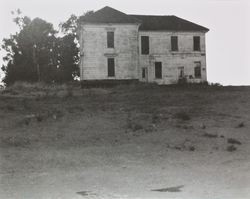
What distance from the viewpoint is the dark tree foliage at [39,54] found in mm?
61219

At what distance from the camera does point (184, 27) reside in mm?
45312

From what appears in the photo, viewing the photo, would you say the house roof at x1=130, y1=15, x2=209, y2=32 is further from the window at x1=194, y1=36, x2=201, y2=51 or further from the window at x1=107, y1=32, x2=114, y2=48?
the window at x1=107, y1=32, x2=114, y2=48

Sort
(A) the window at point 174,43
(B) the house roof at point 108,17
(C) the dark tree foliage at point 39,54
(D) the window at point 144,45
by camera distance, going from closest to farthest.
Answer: (B) the house roof at point 108,17, (D) the window at point 144,45, (A) the window at point 174,43, (C) the dark tree foliage at point 39,54

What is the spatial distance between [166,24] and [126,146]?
2941 cm

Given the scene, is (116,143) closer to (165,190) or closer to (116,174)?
(116,174)

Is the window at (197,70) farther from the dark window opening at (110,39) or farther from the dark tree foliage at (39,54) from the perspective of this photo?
the dark tree foliage at (39,54)

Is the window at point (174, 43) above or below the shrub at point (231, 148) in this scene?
above

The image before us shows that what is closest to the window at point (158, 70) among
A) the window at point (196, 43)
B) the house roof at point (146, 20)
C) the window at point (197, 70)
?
the house roof at point (146, 20)

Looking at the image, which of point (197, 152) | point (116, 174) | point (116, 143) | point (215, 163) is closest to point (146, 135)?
point (116, 143)

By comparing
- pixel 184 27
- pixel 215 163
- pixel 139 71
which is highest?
pixel 184 27

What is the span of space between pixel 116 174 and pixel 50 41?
174ft

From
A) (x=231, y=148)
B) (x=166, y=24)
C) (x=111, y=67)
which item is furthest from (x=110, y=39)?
(x=231, y=148)

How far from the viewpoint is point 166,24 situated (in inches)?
1785

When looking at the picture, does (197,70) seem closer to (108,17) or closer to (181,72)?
(181,72)
